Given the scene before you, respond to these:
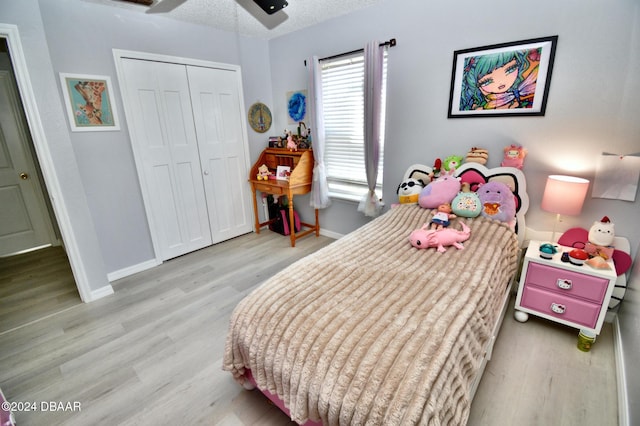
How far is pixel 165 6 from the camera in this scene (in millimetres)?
2412

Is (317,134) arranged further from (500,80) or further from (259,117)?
(500,80)

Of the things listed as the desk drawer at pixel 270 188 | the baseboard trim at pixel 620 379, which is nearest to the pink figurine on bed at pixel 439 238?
the baseboard trim at pixel 620 379

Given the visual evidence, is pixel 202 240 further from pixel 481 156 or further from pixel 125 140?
pixel 481 156

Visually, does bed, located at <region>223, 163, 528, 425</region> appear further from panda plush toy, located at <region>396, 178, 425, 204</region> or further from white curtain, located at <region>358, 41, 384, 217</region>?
white curtain, located at <region>358, 41, 384, 217</region>

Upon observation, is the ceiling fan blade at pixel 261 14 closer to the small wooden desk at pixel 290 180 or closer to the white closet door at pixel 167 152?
the white closet door at pixel 167 152

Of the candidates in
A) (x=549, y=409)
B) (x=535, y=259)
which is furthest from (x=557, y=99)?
(x=549, y=409)

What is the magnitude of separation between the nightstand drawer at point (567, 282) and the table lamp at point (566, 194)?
39 centimetres

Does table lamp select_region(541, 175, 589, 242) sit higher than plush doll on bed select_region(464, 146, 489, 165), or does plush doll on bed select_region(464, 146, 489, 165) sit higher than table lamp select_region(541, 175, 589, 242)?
plush doll on bed select_region(464, 146, 489, 165)

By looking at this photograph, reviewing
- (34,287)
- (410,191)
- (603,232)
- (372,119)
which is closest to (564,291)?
(603,232)

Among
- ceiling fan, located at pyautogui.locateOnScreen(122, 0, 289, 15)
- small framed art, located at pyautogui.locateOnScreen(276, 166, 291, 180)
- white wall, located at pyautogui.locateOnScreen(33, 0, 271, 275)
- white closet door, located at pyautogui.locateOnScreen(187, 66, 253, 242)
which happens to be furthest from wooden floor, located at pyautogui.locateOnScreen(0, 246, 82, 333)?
ceiling fan, located at pyautogui.locateOnScreen(122, 0, 289, 15)

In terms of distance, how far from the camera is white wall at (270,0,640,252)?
68.7 inches

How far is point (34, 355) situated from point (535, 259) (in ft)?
11.2

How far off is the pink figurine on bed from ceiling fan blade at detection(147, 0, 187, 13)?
2.67m

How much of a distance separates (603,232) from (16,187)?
5643mm
